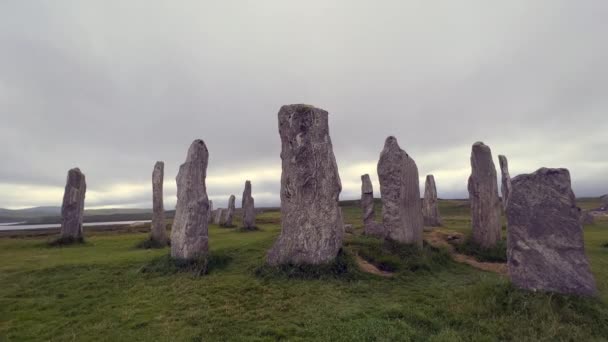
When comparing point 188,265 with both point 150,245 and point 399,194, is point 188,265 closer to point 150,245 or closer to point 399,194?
point 150,245

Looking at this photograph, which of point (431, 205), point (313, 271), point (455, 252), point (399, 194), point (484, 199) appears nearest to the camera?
point (313, 271)

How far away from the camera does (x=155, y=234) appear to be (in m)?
20.1

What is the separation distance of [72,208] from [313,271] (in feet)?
64.1

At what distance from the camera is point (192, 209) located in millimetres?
13914

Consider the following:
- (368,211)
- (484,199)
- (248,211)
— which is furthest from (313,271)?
(248,211)

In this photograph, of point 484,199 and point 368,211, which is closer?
point 484,199

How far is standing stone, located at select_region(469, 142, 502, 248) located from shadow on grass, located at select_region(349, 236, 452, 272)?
298 cm

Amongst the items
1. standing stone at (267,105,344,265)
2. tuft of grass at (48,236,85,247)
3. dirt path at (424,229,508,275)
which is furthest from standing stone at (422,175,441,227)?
tuft of grass at (48,236,85,247)

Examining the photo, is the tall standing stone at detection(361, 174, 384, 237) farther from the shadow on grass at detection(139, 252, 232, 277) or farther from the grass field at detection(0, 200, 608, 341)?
the shadow on grass at detection(139, 252, 232, 277)

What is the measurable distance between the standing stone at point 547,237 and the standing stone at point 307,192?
5.69m

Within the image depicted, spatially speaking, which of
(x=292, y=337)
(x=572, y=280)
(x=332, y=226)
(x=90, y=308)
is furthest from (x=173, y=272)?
(x=572, y=280)

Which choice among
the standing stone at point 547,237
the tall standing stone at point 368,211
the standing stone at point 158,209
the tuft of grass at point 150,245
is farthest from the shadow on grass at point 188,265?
the standing stone at point 547,237

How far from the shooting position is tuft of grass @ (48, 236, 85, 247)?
2130cm

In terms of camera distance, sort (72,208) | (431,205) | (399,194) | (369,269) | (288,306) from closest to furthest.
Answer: (288,306), (369,269), (399,194), (72,208), (431,205)
